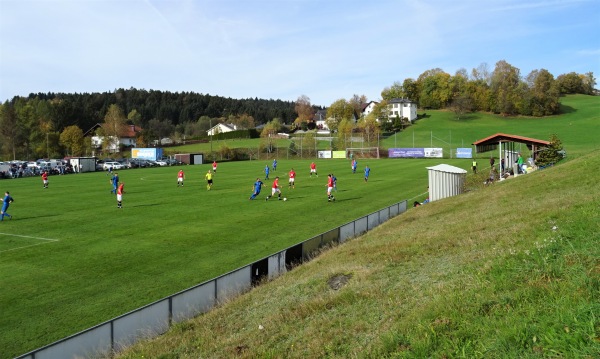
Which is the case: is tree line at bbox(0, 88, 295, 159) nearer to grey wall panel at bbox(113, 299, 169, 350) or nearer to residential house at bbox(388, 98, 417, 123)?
residential house at bbox(388, 98, 417, 123)

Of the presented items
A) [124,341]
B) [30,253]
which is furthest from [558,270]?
[30,253]

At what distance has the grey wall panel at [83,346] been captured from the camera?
8.80 m

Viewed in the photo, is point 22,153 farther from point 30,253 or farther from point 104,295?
point 104,295

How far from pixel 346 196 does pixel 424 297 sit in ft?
83.4

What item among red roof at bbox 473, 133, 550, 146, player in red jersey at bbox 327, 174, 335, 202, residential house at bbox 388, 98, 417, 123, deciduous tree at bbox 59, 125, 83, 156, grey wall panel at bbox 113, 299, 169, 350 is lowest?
grey wall panel at bbox 113, 299, 169, 350

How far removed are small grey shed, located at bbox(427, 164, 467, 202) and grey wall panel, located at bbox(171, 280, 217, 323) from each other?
65.3 ft

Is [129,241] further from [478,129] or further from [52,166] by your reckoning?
[478,129]

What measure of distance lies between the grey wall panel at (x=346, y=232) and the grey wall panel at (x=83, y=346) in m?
11.1

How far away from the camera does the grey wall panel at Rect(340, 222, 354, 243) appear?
63.4 ft

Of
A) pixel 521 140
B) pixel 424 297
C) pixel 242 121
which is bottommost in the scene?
pixel 424 297

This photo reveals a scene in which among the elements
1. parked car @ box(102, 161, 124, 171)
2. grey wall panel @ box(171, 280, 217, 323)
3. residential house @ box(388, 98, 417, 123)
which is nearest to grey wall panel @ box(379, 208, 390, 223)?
grey wall panel @ box(171, 280, 217, 323)

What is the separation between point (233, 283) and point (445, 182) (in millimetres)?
19607

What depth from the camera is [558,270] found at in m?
7.55

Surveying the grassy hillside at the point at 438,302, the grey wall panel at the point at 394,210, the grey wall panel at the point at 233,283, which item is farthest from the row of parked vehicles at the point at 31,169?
the grassy hillside at the point at 438,302
